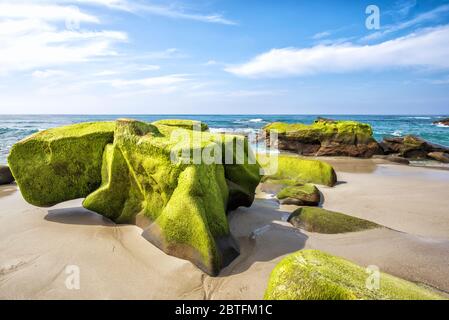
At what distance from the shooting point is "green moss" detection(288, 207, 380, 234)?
5.50 m

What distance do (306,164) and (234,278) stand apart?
6908mm

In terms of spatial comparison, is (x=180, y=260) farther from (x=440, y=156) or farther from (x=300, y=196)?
(x=440, y=156)

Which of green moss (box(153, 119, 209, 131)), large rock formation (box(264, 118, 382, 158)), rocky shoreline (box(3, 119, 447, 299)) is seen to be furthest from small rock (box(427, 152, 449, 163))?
green moss (box(153, 119, 209, 131))

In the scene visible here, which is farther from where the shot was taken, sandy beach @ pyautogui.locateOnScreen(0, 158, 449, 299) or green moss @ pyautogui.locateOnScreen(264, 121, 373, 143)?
green moss @ pyautogui.locateOnScreen(264, 121, 373, 143)

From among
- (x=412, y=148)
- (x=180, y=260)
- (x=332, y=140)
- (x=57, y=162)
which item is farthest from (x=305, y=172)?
(x=412, y=148)

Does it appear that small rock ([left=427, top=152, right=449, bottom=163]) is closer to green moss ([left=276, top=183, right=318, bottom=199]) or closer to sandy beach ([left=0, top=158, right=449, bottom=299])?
sandy beach ([left=0, top=158, right=449, bottom=299])

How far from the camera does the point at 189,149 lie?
4.77 m

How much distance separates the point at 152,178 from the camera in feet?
16.9

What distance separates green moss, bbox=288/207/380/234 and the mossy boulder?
150cm

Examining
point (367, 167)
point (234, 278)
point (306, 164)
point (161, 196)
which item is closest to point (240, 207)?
A: point (161, 196)

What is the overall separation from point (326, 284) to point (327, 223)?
3.18m

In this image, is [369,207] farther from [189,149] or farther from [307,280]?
[307,280]

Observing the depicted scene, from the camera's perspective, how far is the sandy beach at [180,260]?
146 inches

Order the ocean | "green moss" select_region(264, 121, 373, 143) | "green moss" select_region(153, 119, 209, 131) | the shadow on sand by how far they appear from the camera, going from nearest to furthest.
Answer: the shadow on sand
"green moss" select_region(153, 119, 209, 131)
"green moss" select_region(264, 121, 373, 143)
the ocean
